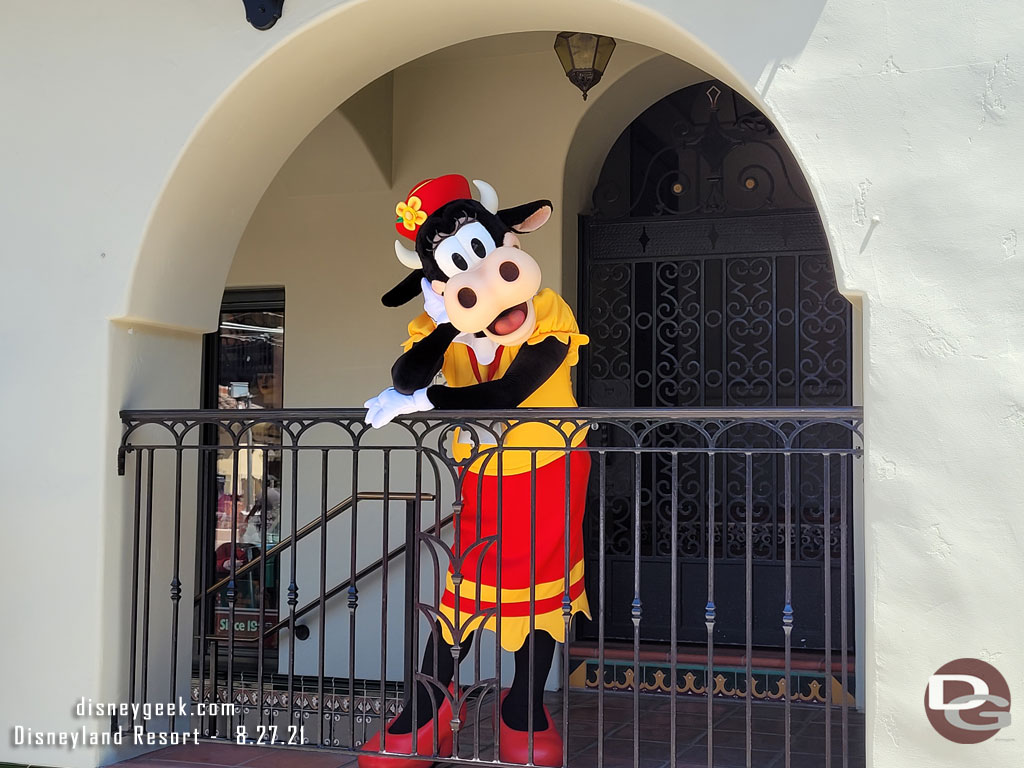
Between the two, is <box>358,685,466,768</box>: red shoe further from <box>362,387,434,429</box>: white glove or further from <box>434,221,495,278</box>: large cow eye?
<box>434,221,495,278</box>: large cow eye

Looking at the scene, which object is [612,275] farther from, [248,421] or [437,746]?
[437,746]

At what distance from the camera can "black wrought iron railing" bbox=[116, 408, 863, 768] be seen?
4109mm

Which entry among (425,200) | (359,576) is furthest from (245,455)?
(425,200)

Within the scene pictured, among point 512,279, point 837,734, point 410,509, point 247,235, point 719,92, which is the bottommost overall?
point 837,734

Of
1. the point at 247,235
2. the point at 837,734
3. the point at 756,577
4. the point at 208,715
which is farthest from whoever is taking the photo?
the point at 247,235

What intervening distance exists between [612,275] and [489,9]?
243cm

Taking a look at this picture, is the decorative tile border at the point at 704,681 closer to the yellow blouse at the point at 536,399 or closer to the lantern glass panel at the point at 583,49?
the yellow blouse at the point at 536,399

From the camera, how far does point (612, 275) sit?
6.52 m

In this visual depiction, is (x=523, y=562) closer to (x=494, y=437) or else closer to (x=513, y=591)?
(x=513, y=591)

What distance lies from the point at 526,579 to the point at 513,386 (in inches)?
29.3

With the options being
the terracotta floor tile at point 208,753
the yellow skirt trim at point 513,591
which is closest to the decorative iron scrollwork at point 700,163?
the yellow skirt trim at point 513,591

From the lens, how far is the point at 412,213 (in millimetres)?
4277

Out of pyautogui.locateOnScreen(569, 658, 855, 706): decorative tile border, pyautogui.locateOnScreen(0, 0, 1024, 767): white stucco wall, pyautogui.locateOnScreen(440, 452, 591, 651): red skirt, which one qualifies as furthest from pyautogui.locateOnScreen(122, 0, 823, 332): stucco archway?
pyautogui.locateOnScreen(569, 658, 855, 706): decorative tile border

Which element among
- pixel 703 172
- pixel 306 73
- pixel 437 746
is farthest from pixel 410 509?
pixel 703 172
